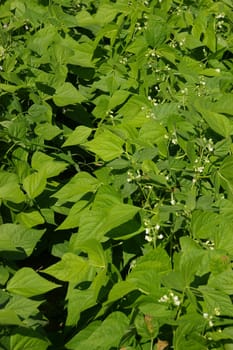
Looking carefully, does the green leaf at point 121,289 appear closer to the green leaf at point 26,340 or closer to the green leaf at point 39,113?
the green leaf at point 26,340

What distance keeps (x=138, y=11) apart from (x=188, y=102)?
1.00 metres

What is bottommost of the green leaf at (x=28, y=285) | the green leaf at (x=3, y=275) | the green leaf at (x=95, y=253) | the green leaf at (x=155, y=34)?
the green leaf at (x=3, y=275)

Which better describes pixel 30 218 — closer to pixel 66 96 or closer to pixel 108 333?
pixel 108 333

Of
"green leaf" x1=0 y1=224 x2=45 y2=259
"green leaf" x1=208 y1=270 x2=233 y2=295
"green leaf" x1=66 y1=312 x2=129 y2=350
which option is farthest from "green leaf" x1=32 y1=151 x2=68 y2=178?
"green leaf" x1=208 y1=270 x2=233 y2=295

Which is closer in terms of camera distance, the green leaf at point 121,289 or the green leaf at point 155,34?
the green leaf at point 121,289

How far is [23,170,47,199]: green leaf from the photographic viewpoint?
1.97m

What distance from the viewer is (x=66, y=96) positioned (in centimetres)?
243

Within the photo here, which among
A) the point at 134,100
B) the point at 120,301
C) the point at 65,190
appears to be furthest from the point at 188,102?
the point at 120,301

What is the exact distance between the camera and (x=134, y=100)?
2.42 meters

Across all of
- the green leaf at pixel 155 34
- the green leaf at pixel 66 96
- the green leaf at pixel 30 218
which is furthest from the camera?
the green leaf at pixel 155 34

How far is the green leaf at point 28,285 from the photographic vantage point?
1596 mm

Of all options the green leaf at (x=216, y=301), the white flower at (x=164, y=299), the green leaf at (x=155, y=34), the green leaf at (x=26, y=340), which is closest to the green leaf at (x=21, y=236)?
the green leaf at (x=26, y=340)

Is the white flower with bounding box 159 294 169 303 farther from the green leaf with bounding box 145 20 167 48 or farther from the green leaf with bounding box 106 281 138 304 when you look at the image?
the green leaf with bounding box 145 20 167 48

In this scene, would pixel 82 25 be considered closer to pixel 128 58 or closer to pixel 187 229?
pixel 128 58
